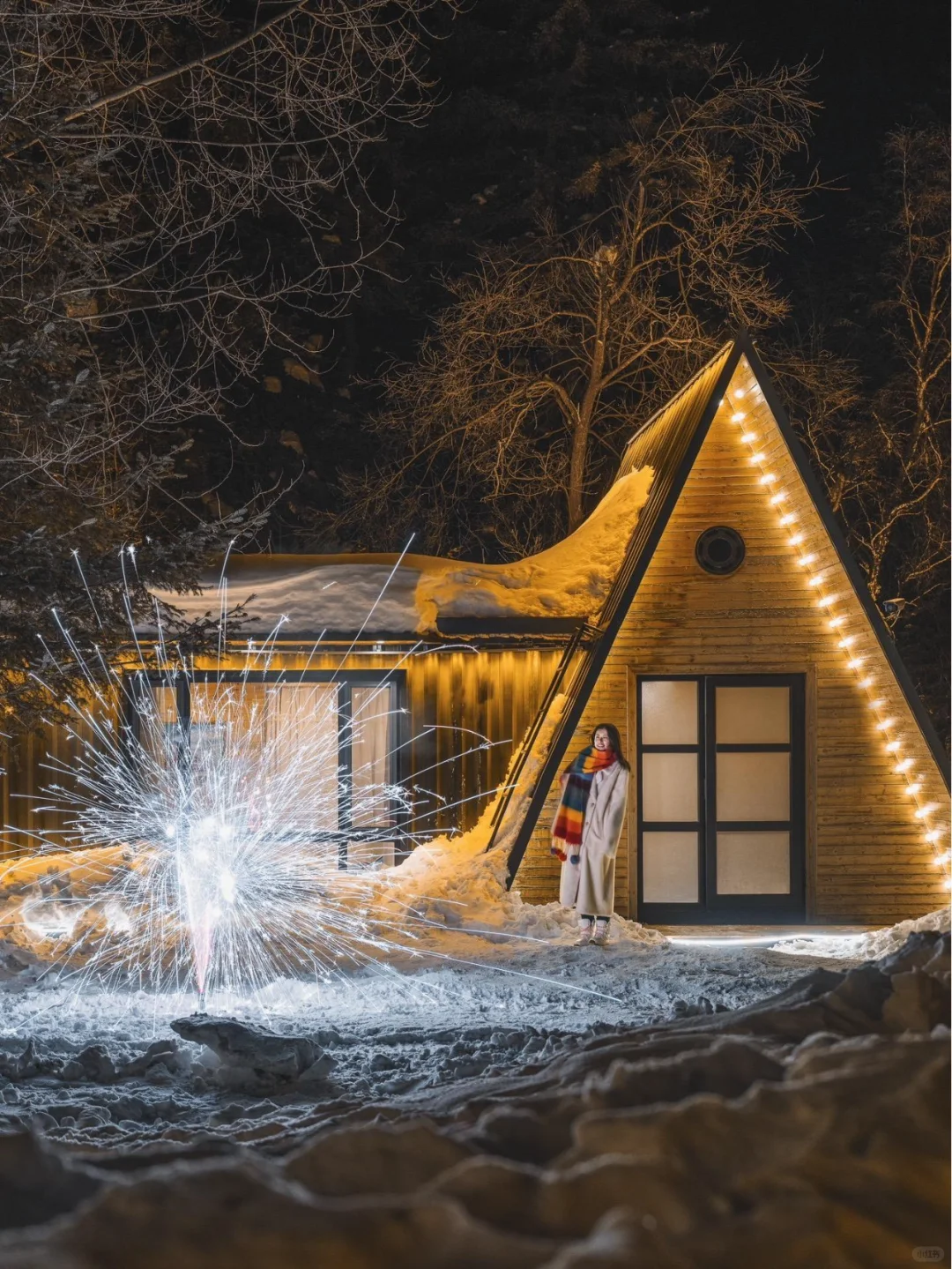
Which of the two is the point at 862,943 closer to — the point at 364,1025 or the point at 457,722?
the point at 364,1025

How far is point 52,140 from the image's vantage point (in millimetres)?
11633

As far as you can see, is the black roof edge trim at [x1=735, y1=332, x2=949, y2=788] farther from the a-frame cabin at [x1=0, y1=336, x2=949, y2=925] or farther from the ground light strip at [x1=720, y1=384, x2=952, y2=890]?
the ground light strip at [x1=720, y1=384, x2=952, y2=890]

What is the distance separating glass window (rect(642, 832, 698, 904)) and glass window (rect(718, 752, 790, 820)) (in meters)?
0.43

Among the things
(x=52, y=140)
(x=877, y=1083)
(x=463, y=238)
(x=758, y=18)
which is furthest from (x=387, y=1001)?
(x=758, y=18)

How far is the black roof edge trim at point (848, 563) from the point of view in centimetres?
1160

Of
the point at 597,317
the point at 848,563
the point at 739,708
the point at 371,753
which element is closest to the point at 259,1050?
the point at 739,708

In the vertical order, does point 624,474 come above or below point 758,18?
below

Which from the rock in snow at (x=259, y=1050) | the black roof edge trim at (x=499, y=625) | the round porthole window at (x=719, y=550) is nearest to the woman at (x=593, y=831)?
the round porthole window at (x=719, y=550)

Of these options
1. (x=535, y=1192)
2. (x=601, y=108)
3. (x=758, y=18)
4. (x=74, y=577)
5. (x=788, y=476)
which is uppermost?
(x=758, y=18)

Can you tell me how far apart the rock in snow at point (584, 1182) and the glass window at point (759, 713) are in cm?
805

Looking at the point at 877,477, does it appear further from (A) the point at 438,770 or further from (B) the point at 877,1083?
(B) the point at 877,1083

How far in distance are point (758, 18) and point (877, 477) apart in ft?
43.4

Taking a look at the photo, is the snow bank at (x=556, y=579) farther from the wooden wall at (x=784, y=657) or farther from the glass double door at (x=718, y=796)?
the glass double door at (x=718, y=796)

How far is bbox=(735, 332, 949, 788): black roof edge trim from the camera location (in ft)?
38.1
